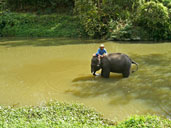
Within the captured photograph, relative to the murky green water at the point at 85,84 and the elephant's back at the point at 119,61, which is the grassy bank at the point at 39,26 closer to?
the murky green water at the point at 85,84

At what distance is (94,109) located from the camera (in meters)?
6.95

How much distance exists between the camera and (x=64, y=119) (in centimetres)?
579

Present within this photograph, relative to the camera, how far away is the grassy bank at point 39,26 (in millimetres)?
24783

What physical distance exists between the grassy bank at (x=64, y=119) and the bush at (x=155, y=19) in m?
15.5

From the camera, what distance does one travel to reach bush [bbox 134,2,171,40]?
19672 millimetres

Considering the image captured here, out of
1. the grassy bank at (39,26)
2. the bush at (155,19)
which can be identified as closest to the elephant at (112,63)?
the bush at (155,19)

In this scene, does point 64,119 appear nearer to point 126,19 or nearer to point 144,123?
point 144,123

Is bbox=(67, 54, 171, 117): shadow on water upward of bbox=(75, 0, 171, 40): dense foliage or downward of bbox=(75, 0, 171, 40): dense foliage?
downward

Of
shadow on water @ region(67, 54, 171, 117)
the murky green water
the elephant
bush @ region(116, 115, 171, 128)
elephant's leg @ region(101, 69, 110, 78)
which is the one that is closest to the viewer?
bush @ region(116, 115, 171, 128)

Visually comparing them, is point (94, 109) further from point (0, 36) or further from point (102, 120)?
point (0, 36)

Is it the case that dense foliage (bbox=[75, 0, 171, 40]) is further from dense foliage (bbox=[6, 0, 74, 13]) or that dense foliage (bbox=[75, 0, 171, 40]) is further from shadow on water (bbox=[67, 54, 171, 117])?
shadow on water (bbox=[67, 54, 171, 117])

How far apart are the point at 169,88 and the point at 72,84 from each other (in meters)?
4.07

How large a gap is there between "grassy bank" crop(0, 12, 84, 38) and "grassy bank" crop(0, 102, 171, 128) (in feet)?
57.0

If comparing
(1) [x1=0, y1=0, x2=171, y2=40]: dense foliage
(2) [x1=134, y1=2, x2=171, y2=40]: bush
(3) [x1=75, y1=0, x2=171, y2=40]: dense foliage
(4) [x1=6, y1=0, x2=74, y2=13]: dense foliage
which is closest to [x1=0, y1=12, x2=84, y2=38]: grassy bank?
(1) [x1=0, y1=0, x2=171, y2=40]: dense foliage
